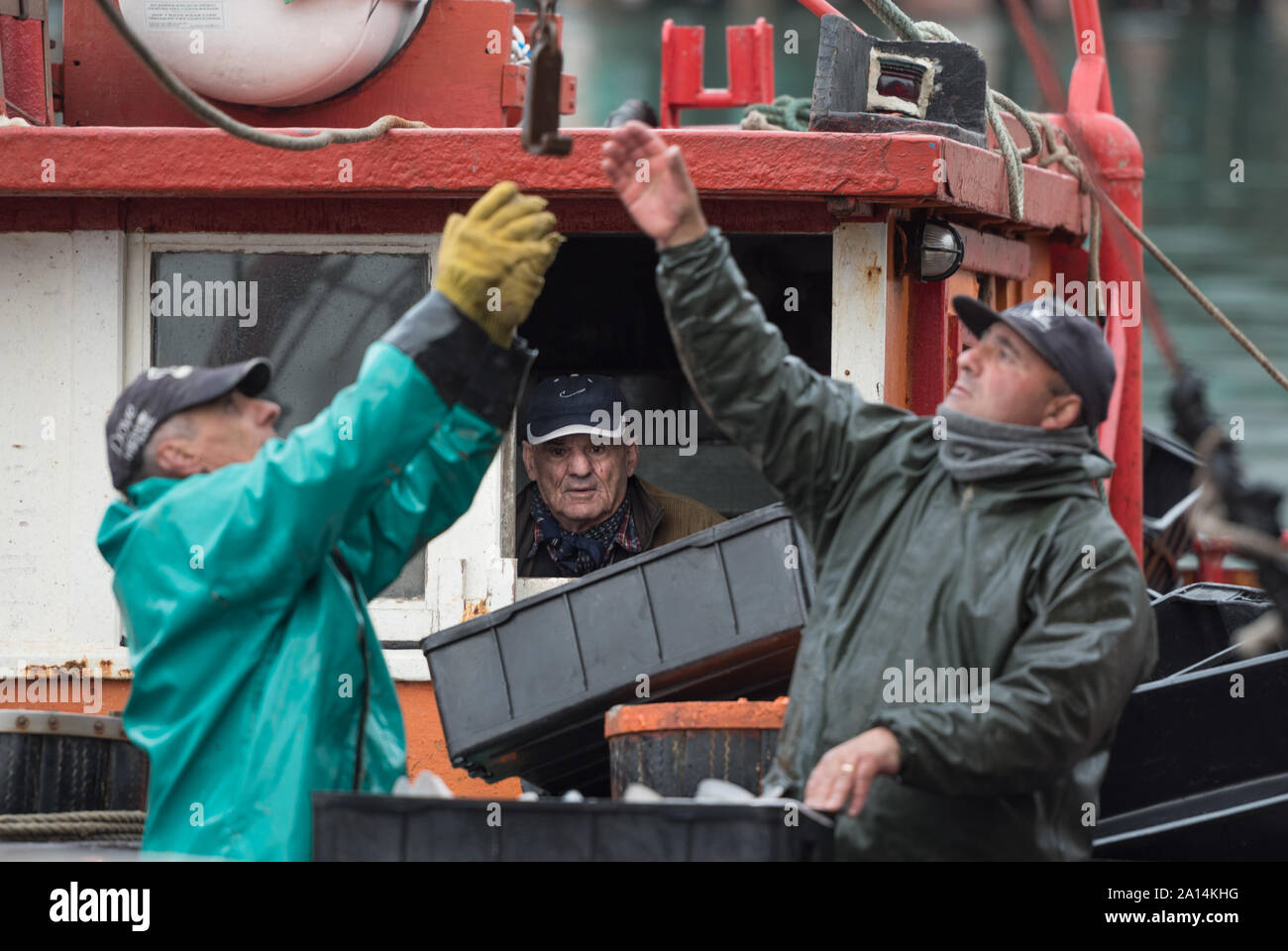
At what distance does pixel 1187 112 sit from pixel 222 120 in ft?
111

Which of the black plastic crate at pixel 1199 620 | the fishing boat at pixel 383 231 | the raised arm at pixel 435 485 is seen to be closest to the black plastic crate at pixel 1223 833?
Answer: the fishing boat at pixel 383 231

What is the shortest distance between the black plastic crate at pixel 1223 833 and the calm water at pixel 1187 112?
2013 centimetres

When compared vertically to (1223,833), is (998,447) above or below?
above

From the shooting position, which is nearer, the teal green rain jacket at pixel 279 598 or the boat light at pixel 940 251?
the teal green rain jacket at pixel 279 598

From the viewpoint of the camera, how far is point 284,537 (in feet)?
11.0

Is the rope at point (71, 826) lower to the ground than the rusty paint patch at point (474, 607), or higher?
lower

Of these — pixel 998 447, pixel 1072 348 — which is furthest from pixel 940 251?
pixel 998 447

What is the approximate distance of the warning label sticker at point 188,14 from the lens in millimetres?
5809

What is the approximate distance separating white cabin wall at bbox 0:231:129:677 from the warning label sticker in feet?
2.18

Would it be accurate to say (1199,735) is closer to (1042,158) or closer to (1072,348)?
(1072,348)

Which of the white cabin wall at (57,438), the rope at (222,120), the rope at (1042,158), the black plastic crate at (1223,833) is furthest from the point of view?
the white cabin wall at (57,438)

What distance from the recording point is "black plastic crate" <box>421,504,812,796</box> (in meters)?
4.59

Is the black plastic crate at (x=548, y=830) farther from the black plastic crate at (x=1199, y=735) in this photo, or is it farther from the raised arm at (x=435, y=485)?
the black plastic crate at (x=1199, y=735)
